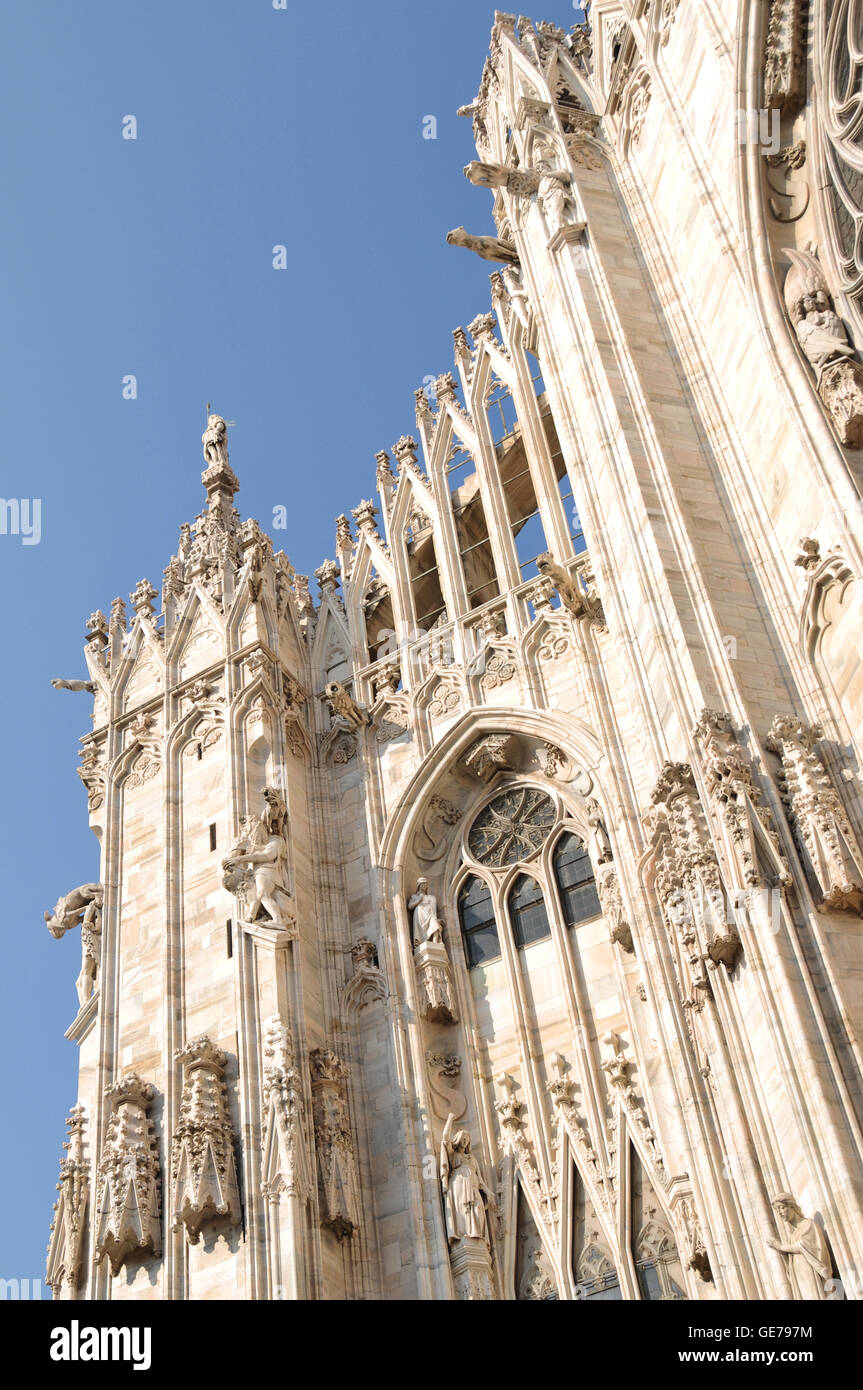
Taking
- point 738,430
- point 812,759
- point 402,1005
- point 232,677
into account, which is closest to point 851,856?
point 812,759

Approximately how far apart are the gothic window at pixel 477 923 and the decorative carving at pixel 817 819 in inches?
230

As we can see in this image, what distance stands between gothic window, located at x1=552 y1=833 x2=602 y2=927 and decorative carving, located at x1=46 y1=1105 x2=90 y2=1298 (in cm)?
531

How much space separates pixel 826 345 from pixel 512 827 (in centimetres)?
650

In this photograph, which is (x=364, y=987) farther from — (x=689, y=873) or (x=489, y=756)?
(x=689, y=873)

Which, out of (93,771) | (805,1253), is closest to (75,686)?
(93,771)

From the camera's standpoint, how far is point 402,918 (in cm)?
1819

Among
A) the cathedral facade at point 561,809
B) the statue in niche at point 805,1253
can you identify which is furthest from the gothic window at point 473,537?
the statue in niche at point 805,1253

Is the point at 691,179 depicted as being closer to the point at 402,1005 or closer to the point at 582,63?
the point at 582,63

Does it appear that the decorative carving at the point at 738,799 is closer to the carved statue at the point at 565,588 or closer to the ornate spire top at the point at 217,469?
the carved statue at the point at 565,588

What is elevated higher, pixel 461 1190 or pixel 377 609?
pixel 377 609

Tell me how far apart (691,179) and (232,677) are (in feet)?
24.5

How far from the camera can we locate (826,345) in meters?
14.4

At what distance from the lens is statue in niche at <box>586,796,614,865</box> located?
671 inches

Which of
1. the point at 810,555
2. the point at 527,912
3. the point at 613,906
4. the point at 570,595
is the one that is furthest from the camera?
the point at 570,595
